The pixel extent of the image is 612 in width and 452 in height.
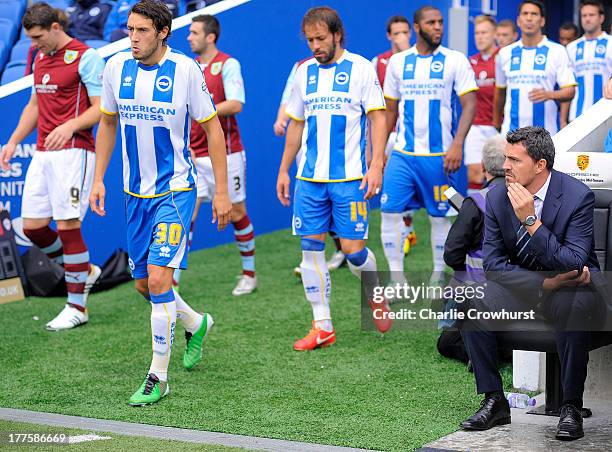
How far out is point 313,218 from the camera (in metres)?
7.20

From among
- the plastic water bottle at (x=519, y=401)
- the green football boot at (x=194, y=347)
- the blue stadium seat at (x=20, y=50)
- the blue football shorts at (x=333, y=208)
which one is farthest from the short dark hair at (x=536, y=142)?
the blue stadium seat at (x=20, y=50)

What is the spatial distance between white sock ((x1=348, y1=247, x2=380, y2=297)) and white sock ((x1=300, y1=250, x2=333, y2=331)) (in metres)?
0.25

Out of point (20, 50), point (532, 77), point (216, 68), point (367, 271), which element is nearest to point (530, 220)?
point (367, 271)

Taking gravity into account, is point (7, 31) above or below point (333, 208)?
above

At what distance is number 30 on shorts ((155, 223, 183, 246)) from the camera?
6.08 metres

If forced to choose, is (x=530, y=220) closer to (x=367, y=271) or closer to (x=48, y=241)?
(x=367, y=271)

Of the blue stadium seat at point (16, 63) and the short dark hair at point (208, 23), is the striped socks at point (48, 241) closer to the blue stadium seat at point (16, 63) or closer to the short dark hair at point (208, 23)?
the short dark hair at point (208, 23)

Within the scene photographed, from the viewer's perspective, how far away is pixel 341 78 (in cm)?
715

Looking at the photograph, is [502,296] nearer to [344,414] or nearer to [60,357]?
[344,414]

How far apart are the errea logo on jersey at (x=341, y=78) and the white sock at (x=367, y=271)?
1.13 m

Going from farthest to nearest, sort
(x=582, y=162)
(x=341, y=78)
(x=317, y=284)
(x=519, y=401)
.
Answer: (x=317, y=284), (x=341, y=78), (x=582, y=162), (x=519, y=401)

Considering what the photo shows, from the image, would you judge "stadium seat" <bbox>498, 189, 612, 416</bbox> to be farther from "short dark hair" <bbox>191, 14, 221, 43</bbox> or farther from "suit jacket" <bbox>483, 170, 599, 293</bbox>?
"short dark hair" <bbox>191, 14, 221, 43</bbox>

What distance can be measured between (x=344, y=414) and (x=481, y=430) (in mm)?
779

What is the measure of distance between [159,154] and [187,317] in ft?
3.41
